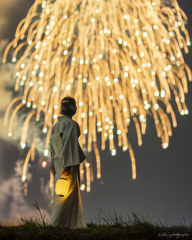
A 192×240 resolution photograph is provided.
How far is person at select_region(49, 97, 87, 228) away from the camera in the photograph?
7.53ft

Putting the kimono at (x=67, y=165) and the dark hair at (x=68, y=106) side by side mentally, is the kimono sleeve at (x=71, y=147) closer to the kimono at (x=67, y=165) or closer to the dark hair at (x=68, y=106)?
the kimono at (x=67, y=165)

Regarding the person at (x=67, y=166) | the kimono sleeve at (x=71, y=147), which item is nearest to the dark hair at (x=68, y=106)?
the person at (x=67, y=166)

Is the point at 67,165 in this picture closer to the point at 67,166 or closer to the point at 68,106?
the point at 67,166

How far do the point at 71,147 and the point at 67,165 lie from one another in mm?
155

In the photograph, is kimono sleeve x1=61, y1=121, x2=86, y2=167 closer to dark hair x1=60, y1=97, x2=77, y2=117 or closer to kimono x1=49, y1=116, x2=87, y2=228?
kimono x1=49, y1=116, x2=87, y2=228

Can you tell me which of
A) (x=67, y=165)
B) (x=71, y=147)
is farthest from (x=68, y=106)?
(x=67, y=165)

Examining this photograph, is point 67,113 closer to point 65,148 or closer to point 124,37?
point 65,148

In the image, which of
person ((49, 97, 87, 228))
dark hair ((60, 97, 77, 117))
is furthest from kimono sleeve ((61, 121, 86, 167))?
dark hair ((60, 97, 77, 117))

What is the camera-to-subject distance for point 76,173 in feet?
7.93

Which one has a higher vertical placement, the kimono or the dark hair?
the dark hair

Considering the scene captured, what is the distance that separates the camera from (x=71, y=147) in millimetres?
2387

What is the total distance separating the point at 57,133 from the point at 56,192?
1.64 ft

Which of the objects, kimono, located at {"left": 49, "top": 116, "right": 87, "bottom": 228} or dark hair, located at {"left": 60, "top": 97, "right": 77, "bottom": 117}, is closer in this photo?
kimono, located at {"left": 49, "top": 116, "right": 87, "bottom": 228}

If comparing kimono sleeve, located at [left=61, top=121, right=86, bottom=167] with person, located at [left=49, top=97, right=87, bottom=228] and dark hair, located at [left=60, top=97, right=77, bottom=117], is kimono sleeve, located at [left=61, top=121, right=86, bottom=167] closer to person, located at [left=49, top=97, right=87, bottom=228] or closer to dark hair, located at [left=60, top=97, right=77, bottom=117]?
person, located at [left=49, top=97, right=87, bottom=228]
